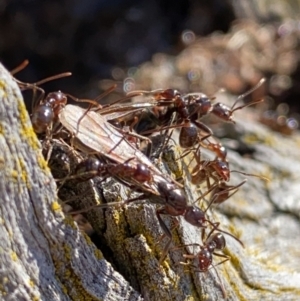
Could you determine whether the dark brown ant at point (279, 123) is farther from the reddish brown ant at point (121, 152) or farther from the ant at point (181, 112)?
the reddish brown ant at point (121, 152)

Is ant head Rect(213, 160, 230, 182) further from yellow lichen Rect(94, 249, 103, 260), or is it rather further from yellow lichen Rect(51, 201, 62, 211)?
yellow lichen Rect(51, 201, 62, 211)

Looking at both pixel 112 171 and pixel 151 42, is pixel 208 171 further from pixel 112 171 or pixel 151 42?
pixel 151 42

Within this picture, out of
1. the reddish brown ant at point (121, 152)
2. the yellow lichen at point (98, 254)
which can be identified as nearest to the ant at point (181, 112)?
the reddish brown ant at point (121, 152)

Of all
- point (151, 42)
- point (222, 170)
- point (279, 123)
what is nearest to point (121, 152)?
point (222, 170)

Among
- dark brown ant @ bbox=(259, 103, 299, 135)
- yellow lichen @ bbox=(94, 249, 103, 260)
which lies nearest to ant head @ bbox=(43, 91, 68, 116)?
yellow lichen @ bbox=(94, 249, 103, 260)

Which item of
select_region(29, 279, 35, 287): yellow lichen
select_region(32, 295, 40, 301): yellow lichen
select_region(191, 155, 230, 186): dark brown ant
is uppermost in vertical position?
select_region(191, 155, 230, 186): dark brown ant

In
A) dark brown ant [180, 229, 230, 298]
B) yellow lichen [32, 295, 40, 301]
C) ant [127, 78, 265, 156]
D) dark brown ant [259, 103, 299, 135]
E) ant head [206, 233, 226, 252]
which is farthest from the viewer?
dark brown ant [259, 103, 299, 135]
